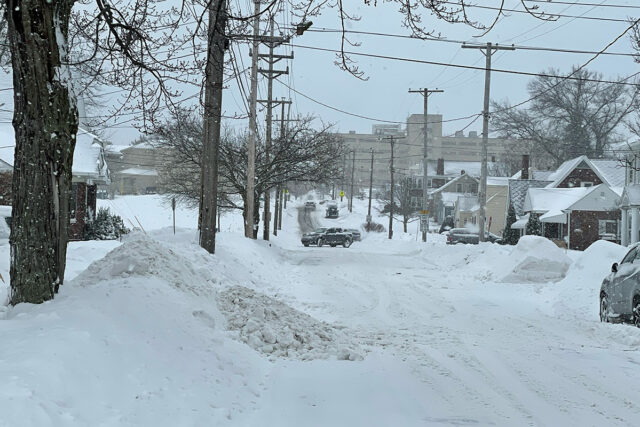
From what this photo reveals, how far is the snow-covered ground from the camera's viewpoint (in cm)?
485

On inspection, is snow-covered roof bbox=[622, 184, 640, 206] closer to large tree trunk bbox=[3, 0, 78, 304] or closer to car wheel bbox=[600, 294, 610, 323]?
car wheel bbox=[600, 294, 610, 323]

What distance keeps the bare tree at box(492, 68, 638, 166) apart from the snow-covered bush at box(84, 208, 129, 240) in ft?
145

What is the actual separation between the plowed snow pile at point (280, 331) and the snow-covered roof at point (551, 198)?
130 feet

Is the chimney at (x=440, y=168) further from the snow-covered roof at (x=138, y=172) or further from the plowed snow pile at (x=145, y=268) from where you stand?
the plowed snow pile at (x=145, y=268)

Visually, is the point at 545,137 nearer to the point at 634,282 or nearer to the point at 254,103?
the point at 254,103

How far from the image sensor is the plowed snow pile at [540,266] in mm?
19062

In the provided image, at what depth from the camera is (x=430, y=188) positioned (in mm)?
99562

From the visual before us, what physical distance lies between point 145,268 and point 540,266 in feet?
45.2

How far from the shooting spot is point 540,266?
19.3m

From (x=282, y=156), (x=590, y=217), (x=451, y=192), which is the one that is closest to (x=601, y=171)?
(x=590, y=217)

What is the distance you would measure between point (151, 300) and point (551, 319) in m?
8.01

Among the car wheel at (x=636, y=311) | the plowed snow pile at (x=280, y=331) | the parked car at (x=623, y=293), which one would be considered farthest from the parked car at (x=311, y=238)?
the plowed snow pile at (x=280, y=331)

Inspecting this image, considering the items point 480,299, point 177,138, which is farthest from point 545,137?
point 480,299

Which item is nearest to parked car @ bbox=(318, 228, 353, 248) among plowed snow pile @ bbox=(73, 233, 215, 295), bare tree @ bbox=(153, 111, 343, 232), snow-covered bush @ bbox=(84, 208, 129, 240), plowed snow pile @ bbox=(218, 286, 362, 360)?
bare tree @ bbox=(153, 111, 343, 232)
